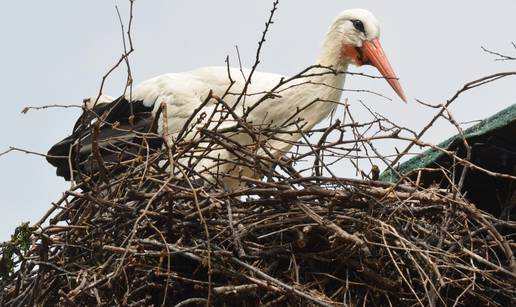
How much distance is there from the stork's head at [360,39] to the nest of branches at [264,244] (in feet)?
5.54

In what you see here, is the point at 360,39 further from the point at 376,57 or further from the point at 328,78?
the point at 328,78

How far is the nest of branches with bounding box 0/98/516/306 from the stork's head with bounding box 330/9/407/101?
169 cm

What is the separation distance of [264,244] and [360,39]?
6.67ft

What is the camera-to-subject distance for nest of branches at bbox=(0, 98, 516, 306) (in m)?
4.30

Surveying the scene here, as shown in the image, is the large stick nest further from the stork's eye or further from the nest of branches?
the stork's eye

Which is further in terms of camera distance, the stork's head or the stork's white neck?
the stork's head

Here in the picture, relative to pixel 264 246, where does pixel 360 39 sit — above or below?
above

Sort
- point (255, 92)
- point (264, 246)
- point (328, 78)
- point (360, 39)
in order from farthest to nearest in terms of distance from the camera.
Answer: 1. point (360, 39)
2. point (328, 78)
3. point (255, 92)
4. point (264, 246)

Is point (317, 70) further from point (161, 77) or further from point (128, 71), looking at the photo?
point (128, 71)

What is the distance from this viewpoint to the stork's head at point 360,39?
619cm

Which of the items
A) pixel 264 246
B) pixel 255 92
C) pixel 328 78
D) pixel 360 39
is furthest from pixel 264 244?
pixel 360 39

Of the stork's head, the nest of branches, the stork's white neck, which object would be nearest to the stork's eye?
the stork's head

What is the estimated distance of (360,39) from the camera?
6.23 m

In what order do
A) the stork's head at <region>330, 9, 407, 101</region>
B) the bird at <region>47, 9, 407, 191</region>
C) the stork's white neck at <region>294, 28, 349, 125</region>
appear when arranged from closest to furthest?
1. the bird at <region>47, 9, 407, 191</region>
2. the stork's white neck at <region>294, 28, 349, 125</region>
3. the stork's head at <region>330, 9, 407, 101</region>
